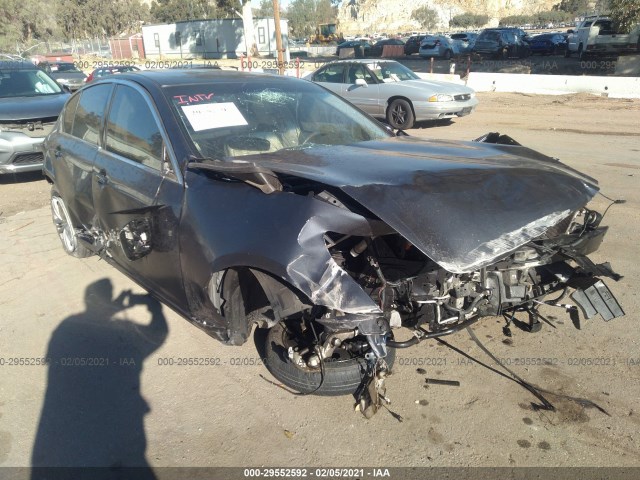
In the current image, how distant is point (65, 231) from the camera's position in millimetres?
5172

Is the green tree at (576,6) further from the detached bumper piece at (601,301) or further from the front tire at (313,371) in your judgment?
the front tire at (313,371)

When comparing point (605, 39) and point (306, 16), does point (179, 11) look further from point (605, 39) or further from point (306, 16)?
point (605, 39)

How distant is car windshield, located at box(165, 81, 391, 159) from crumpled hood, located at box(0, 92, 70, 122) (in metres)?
5.70

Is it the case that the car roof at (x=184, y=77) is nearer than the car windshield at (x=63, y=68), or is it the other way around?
the car roof at (x=184, y=77)

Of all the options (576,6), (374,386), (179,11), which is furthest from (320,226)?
(576,6)

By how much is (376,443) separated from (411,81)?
1115cm

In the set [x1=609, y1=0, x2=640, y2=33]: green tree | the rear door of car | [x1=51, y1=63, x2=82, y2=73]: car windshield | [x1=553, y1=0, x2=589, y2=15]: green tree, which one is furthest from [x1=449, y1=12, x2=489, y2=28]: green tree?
the rear door of car

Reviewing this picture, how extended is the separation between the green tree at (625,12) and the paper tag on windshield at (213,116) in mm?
21079

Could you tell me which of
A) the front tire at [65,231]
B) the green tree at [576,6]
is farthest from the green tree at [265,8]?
the front tire at [65,231]

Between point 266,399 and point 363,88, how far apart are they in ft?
35.1

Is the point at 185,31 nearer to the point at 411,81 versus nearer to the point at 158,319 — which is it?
the point at 411,81

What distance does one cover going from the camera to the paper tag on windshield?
10.8 feet

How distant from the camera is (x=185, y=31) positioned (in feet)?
157

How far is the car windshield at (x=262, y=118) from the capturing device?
330cm
